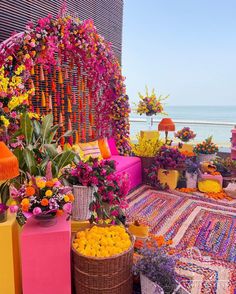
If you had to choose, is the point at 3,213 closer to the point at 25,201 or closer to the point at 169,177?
the point at 25,201

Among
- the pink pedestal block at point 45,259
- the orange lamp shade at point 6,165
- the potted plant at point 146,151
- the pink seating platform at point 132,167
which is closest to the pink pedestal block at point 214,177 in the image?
the potted plant at point 146,151

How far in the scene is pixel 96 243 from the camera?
7.11 feet

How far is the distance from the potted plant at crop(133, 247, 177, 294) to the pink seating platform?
2736mm

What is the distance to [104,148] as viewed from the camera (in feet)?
17.6

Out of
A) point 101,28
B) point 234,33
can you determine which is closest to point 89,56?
point 101,28

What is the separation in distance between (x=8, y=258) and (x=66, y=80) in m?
3.47

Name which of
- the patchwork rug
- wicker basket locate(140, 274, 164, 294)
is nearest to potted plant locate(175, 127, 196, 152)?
the patchwork rug

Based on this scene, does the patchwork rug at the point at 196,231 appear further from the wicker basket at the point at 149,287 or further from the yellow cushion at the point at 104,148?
the yellow cushion at the point at 104,148

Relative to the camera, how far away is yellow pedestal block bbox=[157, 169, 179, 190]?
208 inches

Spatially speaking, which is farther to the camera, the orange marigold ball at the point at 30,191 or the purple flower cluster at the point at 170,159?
the purple flower cluster at the point at 170,159

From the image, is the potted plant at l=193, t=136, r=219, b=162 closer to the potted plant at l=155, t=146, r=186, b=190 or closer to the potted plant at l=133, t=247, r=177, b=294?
the potted plant at l=155, t=146, r=186, b=190

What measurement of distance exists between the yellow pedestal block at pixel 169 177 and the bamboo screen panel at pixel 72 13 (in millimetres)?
3125

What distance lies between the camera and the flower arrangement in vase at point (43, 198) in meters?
1.92

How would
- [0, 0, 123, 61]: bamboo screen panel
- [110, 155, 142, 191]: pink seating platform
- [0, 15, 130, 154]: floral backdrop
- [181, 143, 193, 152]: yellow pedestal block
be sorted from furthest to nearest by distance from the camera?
→ [181, 143, 193, 152]: yellow pedestal block → [110, 155, 142, 191]: pink seating platform → [0, 0, 123, 61]: bamboo screen panel → [0, 15, 130, 154]: floral backdrop
